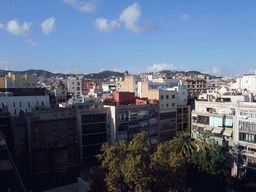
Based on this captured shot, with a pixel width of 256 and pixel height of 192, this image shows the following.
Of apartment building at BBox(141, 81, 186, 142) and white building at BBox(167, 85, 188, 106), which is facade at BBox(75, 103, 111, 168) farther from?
white building at BBox(167, 85, 188, 106)

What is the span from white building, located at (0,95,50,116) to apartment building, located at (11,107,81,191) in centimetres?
891

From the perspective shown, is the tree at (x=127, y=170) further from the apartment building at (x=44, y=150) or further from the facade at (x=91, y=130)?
the apartment building at (x=44, y=150)

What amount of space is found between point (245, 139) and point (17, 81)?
8222 cm

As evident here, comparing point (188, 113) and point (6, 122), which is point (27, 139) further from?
point (188, 113)

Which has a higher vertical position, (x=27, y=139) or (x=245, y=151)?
(x=27, y=139)

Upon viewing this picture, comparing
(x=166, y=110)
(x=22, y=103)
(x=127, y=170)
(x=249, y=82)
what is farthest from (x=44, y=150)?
(x=249, y=82)

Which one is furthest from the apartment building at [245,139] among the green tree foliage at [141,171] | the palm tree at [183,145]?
the green tree foliage at [141,171]

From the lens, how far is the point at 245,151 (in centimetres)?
4125

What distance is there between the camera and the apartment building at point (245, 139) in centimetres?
4008

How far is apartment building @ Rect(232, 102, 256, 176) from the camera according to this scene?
131 ft

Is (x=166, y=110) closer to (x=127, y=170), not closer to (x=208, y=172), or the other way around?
(x=208, y=172)

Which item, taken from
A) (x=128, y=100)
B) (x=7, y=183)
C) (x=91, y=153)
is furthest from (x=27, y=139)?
(x=128, y=100)

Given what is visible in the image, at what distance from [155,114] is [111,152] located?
26922 millimetres

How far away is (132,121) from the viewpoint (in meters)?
48.2
